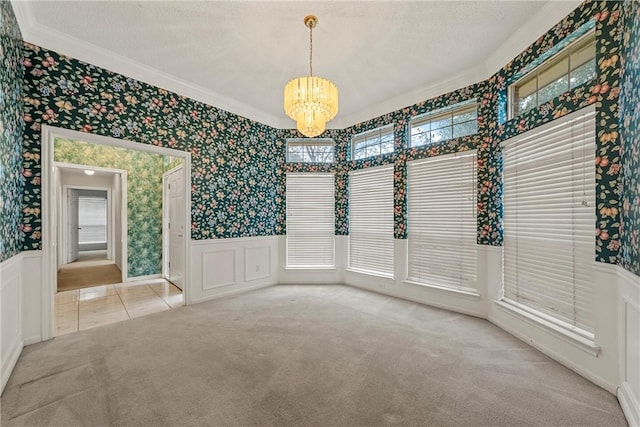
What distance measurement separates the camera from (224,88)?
3807mm

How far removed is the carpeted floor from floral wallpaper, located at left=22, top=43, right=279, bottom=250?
134cm

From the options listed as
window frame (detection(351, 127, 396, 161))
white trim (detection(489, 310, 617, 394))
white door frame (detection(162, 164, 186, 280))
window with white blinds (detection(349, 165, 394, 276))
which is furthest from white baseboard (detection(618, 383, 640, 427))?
white door frame (detection(162, 164, 186, 280))

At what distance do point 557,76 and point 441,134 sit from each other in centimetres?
136

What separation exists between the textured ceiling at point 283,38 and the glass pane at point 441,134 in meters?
0.54

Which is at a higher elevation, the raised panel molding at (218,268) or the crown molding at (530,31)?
the crown molding at (530,31)

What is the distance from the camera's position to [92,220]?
10398 millimetres

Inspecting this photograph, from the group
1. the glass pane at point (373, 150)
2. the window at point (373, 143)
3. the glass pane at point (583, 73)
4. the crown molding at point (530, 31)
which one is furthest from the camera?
the glass pane at point (373, 150)

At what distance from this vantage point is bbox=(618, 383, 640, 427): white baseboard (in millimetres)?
1568

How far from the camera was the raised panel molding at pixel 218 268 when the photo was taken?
3957 mm

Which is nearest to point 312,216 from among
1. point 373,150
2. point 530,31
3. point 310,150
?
point 310,150

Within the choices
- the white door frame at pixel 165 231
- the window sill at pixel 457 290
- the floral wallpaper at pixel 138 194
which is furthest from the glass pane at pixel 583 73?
the floral wallpaper at pixel 138 194

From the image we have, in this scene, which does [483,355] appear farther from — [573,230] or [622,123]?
[622,123]

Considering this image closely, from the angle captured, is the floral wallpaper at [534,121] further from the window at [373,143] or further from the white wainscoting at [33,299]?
the white wainscoting at [33,299]

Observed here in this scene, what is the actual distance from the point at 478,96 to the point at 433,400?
3.42m
